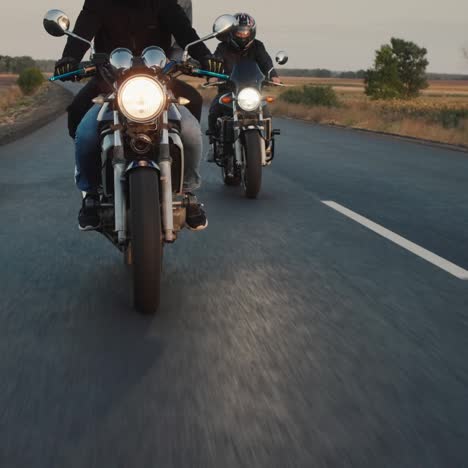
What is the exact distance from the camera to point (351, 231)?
7531 millimetres

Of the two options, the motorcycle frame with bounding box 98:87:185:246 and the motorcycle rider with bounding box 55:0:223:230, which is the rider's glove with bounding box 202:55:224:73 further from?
the motorcycle frame with bounding box 98:87:185:246

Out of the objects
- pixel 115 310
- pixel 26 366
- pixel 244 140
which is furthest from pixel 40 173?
pixel 26 366

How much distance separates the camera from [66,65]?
16.4 ft

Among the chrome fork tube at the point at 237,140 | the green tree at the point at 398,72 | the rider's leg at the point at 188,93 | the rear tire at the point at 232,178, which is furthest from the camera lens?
the green tree at the point at 398,72

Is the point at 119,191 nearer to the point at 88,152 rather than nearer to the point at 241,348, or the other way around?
the point at 88,152

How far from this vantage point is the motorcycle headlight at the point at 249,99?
358 inches

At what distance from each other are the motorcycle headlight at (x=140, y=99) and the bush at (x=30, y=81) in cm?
6068

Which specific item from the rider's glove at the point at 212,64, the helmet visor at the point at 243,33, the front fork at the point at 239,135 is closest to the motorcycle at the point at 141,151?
the rider's glove at the point at 212,64

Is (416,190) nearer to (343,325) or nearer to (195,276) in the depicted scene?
(195,276)

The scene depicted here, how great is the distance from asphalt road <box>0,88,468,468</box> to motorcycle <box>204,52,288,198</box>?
856 mm

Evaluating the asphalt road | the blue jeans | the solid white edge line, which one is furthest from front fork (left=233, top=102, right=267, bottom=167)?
the blue jeans

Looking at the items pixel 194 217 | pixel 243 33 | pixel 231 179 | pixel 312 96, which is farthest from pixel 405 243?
pixel 312 96

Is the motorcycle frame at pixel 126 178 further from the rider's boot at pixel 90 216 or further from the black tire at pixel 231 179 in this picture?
the black tire at pixel 231 179

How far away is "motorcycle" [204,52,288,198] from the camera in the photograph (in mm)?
8938
